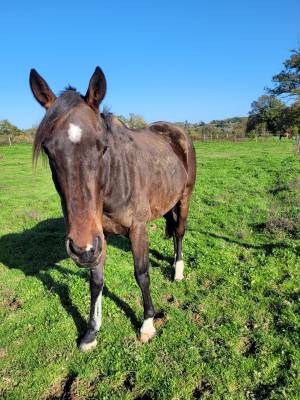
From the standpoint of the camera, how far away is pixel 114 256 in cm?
588

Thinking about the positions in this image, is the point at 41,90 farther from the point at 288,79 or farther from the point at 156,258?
the point at 288,79

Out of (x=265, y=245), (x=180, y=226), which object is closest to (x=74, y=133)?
(x=180, y=226)

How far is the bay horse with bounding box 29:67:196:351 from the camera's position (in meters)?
2.46

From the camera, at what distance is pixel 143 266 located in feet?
12.1

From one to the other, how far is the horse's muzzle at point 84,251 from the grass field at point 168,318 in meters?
1.27

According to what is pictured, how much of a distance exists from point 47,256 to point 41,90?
3878mm

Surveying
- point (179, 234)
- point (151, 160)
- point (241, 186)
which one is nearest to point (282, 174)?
point (241, 186)

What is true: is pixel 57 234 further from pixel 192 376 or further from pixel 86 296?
pixel 192 376

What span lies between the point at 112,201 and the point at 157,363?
162cm

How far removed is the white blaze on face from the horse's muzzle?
733mm

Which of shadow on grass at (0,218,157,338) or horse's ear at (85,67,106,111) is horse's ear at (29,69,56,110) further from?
shadow on grass at (0,218,157,338)

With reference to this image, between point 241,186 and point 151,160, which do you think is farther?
point 241,186

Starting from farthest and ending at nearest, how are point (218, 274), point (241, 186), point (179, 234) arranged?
point (241, 186)
point (179, 234)
point (218, 274)

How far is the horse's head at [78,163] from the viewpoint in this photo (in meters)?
2.42
